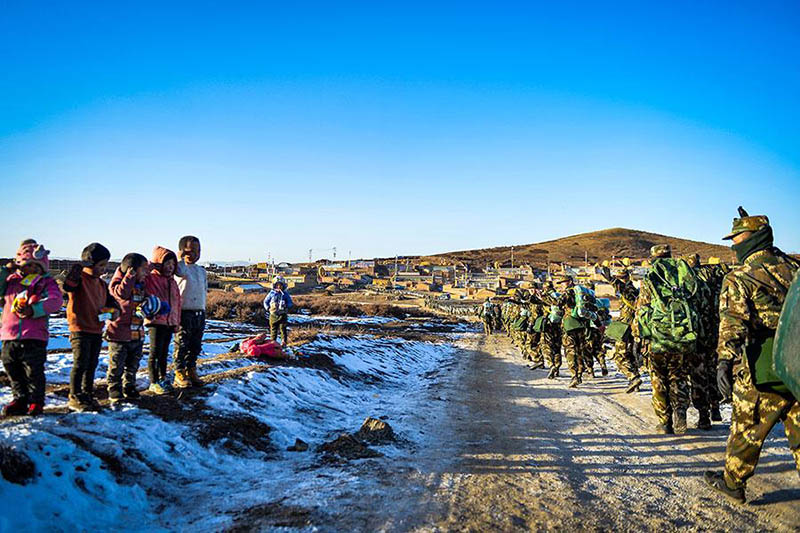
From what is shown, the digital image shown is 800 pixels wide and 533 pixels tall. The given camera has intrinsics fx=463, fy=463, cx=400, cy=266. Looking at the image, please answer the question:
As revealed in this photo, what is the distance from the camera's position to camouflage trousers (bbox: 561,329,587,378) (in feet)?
36.4

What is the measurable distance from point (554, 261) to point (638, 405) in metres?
157

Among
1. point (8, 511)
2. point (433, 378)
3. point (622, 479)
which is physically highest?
point (8, 511)

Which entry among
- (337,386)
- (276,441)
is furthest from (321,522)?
(337,386)

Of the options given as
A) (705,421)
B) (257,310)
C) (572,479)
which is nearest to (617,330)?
(705,421)

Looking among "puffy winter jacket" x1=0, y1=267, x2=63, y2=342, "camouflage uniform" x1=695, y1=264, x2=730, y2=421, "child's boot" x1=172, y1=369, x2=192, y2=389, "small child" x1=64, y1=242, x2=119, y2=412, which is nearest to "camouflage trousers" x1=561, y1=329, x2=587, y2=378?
"camouflage uniform" x1=695, y1=264, x2=730, y2=421

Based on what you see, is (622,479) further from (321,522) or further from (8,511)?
(8,511)

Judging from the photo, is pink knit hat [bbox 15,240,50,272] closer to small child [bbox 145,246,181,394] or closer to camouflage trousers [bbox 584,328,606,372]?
small child [bbox 145,246,181,394]

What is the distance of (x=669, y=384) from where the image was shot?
6.32 meters

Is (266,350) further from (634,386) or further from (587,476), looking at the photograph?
(634,386)

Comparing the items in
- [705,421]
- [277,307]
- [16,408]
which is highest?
[277,307]

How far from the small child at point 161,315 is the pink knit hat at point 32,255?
5.09 feet

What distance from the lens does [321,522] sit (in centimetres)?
338

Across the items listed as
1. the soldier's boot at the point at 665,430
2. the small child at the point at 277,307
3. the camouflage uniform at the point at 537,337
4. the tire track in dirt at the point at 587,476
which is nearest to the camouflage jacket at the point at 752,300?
the tire track in dirt at the point at 587,476

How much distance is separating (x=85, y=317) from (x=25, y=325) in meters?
0.61
